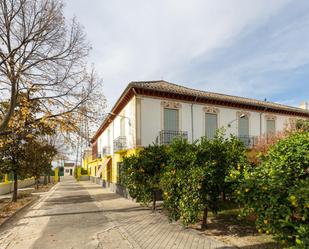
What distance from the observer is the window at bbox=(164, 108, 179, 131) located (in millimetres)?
17234

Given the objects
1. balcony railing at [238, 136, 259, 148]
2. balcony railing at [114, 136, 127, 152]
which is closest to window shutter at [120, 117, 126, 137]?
balcony railing at [114, 136, 127, 152]

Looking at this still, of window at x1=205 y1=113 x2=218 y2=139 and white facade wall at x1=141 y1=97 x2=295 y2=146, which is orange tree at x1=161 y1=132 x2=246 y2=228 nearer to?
white facade wall at x1=141 y1=97 x2=295 y2=146

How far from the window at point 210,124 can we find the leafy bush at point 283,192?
1339 cm

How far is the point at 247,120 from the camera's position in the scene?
20.8 metres

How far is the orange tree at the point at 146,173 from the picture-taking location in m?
11.5

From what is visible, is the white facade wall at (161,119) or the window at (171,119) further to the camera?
the window at (171,119)

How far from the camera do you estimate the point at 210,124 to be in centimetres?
1905

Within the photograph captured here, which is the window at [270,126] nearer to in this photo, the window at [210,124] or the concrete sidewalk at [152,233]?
the window at [210,124]

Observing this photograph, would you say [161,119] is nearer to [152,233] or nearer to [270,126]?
[152,233]

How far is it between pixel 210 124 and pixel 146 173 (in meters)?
8.65

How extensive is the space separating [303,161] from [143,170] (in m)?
7.85

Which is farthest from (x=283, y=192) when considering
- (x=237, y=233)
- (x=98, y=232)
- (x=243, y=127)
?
(x=243, y=127)

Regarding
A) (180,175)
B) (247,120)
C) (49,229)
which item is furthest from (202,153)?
(247,120)

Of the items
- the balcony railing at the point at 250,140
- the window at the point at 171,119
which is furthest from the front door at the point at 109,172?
the balcony railing at the point at 250,140
